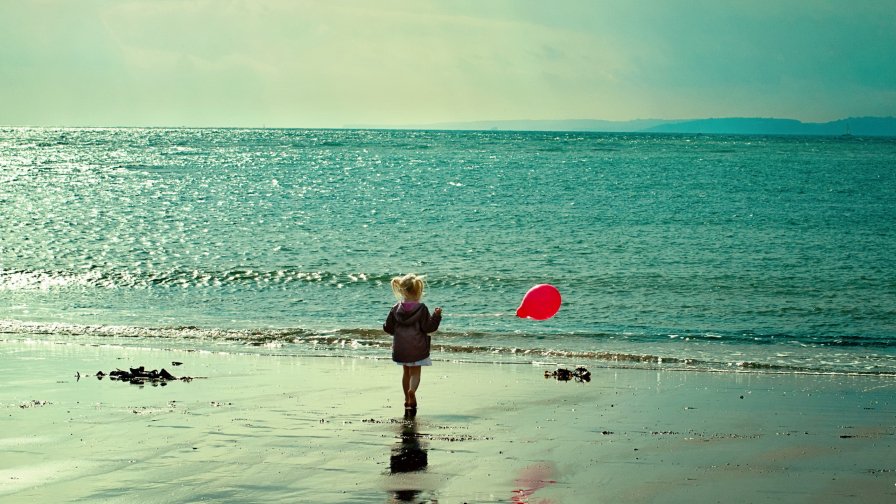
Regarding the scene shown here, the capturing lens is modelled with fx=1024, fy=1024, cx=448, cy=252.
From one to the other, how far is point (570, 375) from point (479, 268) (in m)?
15.1

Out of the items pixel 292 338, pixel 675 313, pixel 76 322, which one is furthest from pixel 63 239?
pixel 675 313

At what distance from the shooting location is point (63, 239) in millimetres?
37344

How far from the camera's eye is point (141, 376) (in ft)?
43.6

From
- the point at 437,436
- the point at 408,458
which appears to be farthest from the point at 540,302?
the point at 408,458

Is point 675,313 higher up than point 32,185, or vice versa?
point 32,185

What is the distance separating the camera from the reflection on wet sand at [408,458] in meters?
8.01

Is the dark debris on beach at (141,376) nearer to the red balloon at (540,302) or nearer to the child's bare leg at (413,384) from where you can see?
the child's bare leg at (413,384)

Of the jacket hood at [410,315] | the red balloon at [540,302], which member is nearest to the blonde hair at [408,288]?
the jacket hood at [410,315]

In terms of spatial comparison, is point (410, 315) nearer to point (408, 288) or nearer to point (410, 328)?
point (410, 328)

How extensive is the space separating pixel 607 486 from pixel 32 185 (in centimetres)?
6730

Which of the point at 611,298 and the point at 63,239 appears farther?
the point at 63,239

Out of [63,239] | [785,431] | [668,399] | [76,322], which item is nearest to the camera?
[785,431]

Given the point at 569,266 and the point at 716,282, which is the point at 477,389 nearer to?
the point at 716,282

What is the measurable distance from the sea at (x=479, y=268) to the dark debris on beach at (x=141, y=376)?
346 centimetres
